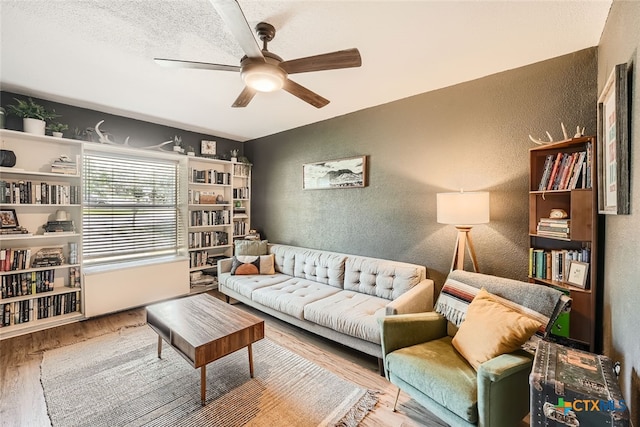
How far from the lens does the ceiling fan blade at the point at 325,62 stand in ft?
5.29

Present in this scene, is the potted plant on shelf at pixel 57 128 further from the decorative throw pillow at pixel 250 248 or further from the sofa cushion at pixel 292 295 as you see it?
the sofa cushion at pixel 292 295

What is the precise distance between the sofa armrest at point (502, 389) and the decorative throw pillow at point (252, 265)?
2.85m

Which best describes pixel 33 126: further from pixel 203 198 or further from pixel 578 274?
pixel 578 274

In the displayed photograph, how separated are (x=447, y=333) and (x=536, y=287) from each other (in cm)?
68

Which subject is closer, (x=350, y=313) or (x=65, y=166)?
(x=350, y=313)

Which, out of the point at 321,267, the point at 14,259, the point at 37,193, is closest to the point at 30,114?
the point at 37,193

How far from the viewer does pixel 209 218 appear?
4.34 metres

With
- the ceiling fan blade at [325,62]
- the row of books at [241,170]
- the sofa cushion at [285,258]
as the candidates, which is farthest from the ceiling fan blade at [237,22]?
the row of books at [241,170]

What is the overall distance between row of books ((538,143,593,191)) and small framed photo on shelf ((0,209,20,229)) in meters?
4.91

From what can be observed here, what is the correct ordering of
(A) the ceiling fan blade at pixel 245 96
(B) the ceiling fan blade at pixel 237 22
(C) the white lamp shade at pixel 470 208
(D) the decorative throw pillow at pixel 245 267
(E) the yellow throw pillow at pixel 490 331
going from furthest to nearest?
(D) the decorative throw pillow at pixel 245 267 < (C) the white lamp shade at pixel 470 208 < (A) the ceiling fan blade at pixel 245 96 < (E) the yellow throw pillow at pixel 490 331 < (B) the ceiling fan blade at pixel 237 22

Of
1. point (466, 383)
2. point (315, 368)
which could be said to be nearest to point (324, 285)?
point (315, 368)

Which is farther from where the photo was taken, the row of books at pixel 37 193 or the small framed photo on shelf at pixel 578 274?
the row of books at pixel 37 193

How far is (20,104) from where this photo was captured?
276cm

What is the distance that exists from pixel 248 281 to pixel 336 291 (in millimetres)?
1163
